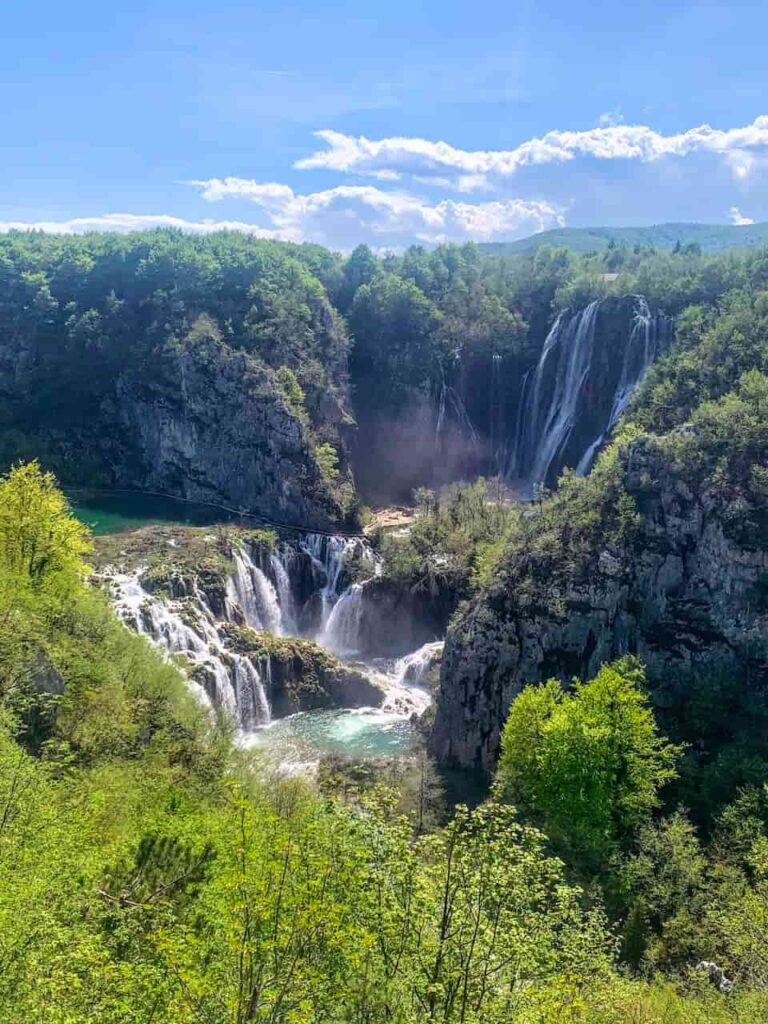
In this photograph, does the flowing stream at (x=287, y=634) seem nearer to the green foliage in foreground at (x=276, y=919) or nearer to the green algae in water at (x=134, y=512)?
the green algae in water at (x=134, y=512)

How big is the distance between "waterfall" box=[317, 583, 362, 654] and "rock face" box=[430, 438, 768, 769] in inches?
528

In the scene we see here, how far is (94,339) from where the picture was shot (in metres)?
71.1

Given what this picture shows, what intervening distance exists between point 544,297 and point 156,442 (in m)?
40.7

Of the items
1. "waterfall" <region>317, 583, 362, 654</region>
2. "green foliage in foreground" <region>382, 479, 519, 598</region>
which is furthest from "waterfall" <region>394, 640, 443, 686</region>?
"green foliage in foreground" <region>382, 479, 519, 598</region>

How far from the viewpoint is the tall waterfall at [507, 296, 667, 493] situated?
186 feet

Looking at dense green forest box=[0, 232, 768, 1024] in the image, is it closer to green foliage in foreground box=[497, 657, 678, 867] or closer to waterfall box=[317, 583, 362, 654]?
green foliage in foreground box=[497, 657, 678, 867]

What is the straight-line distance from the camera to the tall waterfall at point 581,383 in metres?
Result: 56.7

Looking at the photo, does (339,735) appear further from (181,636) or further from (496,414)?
(496,414)

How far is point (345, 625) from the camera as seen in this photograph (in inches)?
1794

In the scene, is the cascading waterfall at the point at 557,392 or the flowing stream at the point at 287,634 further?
the cascading waterfall at the point at 557,392

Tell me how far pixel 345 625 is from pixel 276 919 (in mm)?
37452

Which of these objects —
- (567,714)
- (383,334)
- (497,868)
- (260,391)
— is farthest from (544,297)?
(497,868)

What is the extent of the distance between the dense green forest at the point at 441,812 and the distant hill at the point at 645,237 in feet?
390

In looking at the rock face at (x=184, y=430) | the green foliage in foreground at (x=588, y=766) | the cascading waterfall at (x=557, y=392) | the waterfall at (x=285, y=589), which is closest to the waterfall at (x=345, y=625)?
the waterfall at (x=285, y=589)
